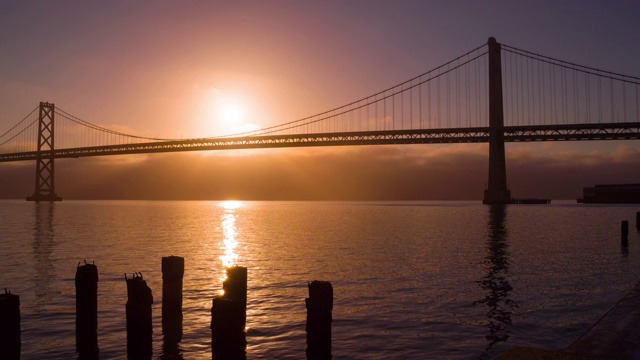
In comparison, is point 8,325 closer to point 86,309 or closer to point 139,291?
point 139,291

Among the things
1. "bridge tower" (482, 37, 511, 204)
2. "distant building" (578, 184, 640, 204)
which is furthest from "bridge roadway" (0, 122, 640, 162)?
"distant building" (578, 184, 640, 204)

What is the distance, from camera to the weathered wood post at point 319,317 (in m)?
7.55

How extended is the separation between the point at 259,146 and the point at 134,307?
78345mm

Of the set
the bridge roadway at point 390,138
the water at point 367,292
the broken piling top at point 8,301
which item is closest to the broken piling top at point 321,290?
the water at point 367,292

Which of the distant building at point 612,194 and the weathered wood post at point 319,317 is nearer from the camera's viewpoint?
the weathered wood post at point 319,317

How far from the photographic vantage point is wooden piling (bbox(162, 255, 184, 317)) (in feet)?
33.4

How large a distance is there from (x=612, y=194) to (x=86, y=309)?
5151 inches

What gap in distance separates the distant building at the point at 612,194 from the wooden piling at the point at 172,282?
4806 inches

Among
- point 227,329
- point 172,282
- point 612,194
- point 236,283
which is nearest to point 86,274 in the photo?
point 172,282

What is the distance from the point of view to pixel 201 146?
88.6 metres

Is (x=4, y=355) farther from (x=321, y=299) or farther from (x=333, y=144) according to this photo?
(x=333, y=144)

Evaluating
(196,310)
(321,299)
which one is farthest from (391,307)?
(321,299)

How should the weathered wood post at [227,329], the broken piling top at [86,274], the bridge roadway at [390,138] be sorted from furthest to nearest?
the bridge roadway at [390,138] < the broken piling top at [86,274] < the weathered wood post at [227,329]

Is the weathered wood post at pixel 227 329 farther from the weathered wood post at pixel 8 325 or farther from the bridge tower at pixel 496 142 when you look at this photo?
the bridge tower at pixel 496 142
